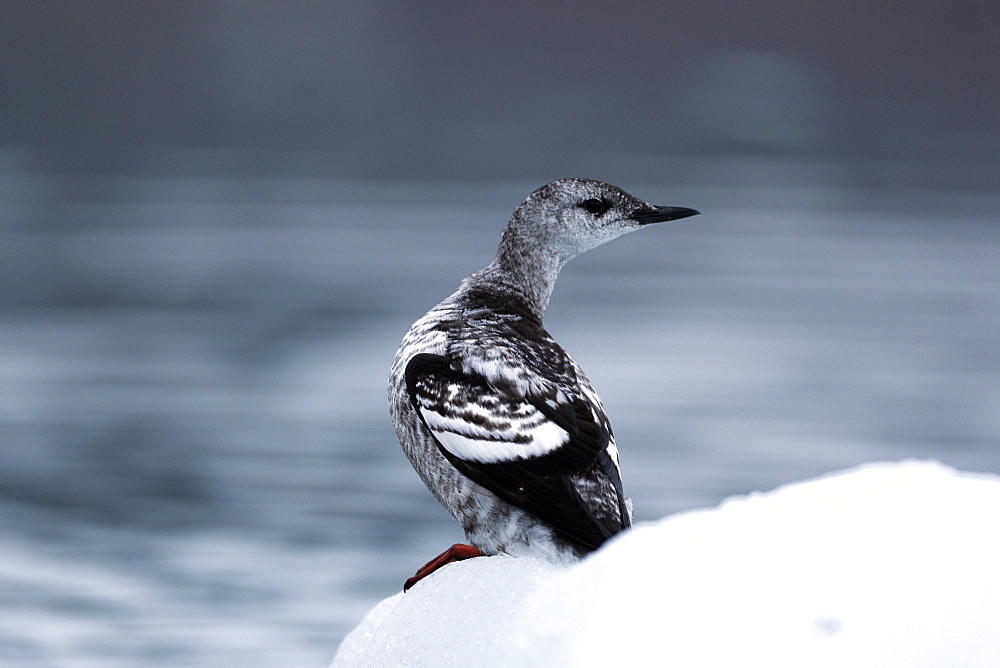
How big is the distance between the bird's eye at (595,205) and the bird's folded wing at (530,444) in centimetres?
91

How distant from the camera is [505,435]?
397cm

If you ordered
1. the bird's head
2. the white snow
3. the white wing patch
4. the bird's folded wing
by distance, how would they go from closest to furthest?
1. the white snow
2. the bird's folded wing
3. the white wing patch
4. the bird's head

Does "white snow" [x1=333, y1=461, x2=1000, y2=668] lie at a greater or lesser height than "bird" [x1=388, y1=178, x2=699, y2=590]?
lesser

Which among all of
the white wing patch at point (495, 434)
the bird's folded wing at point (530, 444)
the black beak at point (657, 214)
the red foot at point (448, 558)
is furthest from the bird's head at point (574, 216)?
the red foot at point (448, 558)

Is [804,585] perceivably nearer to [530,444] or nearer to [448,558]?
[530,444]

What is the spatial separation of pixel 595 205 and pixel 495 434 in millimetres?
1133

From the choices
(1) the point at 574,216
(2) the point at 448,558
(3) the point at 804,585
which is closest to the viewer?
(3) the point at 804,585

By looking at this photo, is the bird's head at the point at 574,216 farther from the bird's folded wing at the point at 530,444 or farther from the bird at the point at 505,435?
A: the bird's folded wing at the point at 530,444

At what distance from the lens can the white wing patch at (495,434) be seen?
154 inches

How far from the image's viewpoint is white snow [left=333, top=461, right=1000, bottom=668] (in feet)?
8.33

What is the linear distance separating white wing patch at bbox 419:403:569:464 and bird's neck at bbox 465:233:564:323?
0.77m

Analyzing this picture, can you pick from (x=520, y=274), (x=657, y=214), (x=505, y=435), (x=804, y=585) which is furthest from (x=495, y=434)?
(x=804, y=585)

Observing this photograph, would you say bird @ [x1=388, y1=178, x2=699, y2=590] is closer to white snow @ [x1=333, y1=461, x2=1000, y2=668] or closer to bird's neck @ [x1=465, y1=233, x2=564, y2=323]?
bird's neck @ [x1=465, y1=233, x2=564, y2=323]

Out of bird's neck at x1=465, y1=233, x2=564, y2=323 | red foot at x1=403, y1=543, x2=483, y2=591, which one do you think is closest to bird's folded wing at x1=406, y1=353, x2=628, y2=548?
red foot at x1=403, y1=543, x2=483, y2=591
